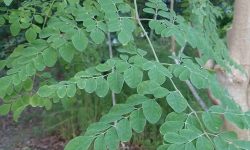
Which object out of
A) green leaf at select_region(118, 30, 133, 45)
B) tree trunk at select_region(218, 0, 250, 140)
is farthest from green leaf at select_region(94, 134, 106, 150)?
tree trunk at select_region(218, 0, 250, 140)

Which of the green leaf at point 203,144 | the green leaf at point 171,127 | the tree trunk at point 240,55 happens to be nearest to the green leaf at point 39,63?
the green leaf at point 171,127

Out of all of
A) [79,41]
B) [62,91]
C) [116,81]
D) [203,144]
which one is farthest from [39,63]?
[203,144]

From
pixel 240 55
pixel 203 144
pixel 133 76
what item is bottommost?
pixel 240 55

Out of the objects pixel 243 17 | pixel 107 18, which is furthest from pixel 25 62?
pixel 243 17

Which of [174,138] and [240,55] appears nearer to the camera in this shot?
[174,138]

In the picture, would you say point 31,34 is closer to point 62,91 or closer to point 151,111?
point 62,91

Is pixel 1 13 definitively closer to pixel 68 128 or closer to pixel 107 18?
pixel 107 18

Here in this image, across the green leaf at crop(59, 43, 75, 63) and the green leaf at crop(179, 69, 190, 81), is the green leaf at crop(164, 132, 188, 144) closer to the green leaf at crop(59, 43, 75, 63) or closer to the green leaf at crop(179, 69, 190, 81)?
the green leaf at crop(179, 69, 190, 81)
